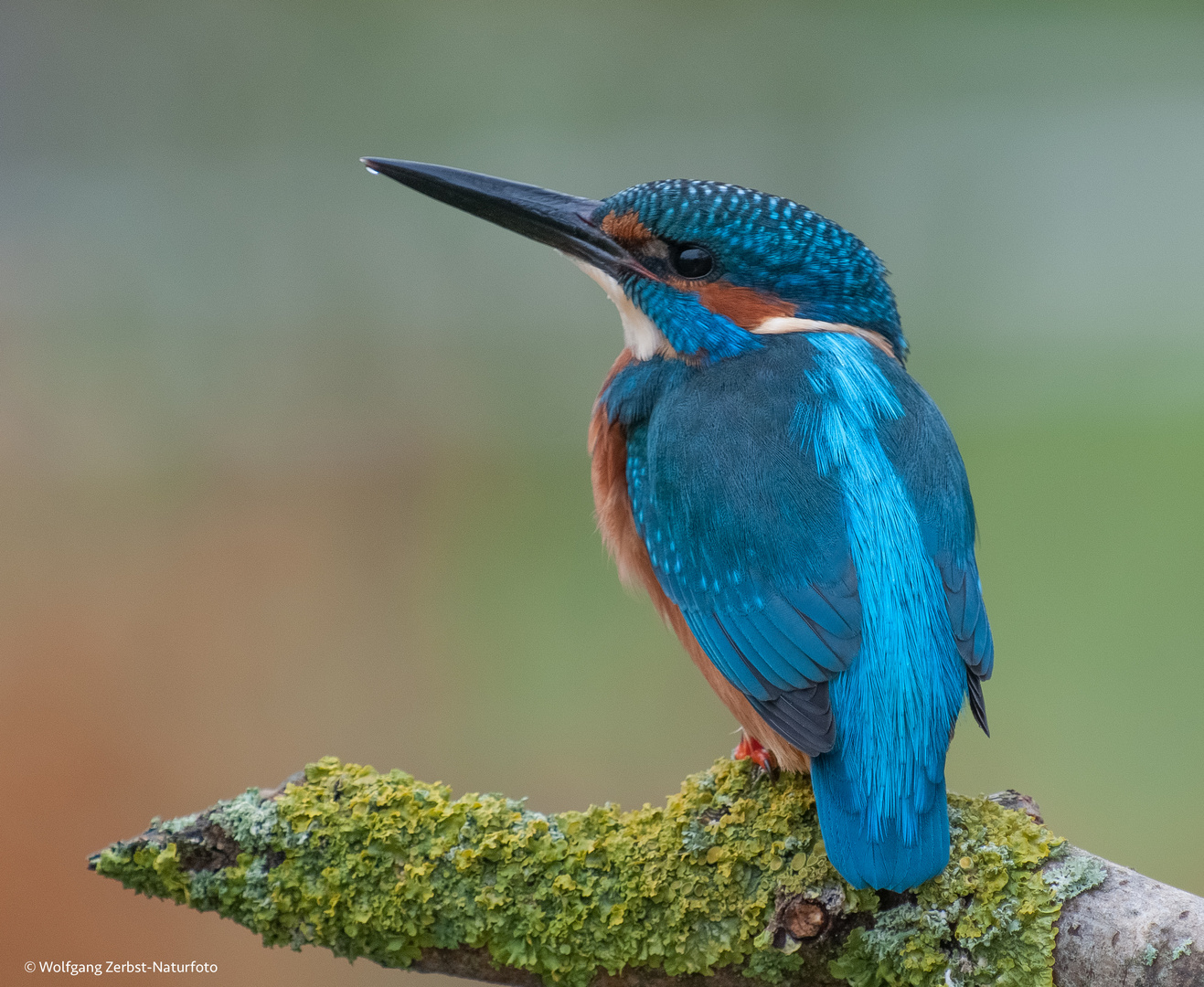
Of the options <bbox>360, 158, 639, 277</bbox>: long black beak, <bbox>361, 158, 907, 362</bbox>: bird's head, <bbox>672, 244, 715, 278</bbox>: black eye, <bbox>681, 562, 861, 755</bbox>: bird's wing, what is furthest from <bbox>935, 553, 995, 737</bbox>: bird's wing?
<bbox>360, 158, 639, 277</bbox>: long black beak

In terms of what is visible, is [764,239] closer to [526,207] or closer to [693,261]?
[693,261]

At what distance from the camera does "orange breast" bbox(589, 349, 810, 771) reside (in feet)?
5.40

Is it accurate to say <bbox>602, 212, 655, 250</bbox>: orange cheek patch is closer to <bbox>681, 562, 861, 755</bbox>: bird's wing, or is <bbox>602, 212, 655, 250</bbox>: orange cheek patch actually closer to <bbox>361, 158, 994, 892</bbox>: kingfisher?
<bbox>361, 158, 994, 892</bbox>: kingfisher

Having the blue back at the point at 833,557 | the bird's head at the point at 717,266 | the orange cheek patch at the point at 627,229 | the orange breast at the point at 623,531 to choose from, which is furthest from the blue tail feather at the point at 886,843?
the orange cheek patch at the point at 627,229

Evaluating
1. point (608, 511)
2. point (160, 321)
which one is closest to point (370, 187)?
point (160, 321)

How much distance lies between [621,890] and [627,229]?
912mm

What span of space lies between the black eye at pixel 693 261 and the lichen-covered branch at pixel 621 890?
73 cm

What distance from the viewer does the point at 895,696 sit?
4.49 feet

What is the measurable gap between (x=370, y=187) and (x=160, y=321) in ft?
3.43

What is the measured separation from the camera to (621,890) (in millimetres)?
1394

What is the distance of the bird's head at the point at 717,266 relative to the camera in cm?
170

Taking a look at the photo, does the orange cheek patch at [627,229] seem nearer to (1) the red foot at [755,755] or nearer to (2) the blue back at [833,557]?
(2) the blue back at [833,557]

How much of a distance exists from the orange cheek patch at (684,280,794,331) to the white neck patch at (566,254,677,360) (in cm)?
7

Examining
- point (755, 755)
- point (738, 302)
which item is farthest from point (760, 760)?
point (738, 302)
